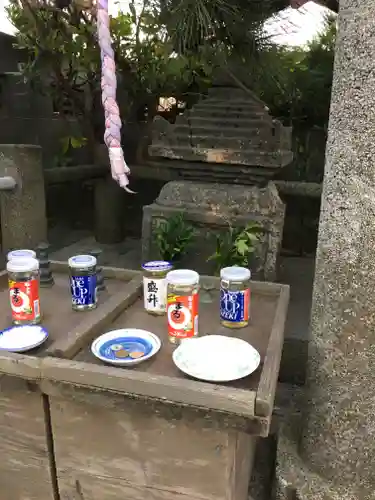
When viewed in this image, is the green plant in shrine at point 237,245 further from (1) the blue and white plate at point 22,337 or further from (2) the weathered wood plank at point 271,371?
(1) the blue and white plate at point 22,337

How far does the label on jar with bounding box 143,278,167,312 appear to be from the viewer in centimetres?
150

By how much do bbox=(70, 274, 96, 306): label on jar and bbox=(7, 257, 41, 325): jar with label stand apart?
0.13 m

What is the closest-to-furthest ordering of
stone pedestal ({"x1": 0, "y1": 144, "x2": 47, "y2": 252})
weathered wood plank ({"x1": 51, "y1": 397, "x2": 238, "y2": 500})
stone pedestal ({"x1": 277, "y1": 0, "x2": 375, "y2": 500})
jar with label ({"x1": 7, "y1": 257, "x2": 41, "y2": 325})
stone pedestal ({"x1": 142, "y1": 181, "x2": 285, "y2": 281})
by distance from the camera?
weathered wood plank ({"x1": 51, "y1": 397, "x2": 238, "y2": 500})
stone pedestal ({"x1": 277, "y1": 0, "x2": 375, "y2": 500})
jar with label ({"x1": 7, "y1": 257, "x2": 41, "y2": 325})
stone pedestal ({"x1": 142, "y1": 181, "x2": 285, "y2": 281})
stone pedestal ({"x1": 0, "y1": 144, "x2": 47, "y2": 252})

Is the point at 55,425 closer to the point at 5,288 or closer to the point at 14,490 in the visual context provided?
the point at 14,490

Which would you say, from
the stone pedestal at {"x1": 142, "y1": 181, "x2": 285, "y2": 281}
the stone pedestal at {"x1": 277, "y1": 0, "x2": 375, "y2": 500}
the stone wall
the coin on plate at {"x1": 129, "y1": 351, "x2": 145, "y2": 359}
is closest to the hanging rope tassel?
the coin on plate at {"x1": 129, "y1": 351, "x2": 145, "y2": 359}

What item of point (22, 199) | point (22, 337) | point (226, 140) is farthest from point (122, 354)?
point (22, 199)

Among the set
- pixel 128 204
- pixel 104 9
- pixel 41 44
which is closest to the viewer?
pixel 104 9

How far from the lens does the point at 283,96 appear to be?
3717 mm

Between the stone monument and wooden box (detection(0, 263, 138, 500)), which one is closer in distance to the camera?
wooden box (detection(0, 263, 138, 500))

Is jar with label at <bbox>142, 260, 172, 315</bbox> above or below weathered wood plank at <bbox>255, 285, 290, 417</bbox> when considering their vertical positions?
above

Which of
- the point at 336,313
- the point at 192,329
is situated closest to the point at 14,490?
the point at 192,329

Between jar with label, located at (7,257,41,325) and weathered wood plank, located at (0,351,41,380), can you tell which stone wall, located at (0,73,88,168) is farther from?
weathered wood plank, located at (0,351,41,380)

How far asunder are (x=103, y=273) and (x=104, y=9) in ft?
3.07

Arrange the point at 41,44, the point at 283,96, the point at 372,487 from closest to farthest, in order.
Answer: the point at 372,487 → the point at 41,44 → the point at 283,96
